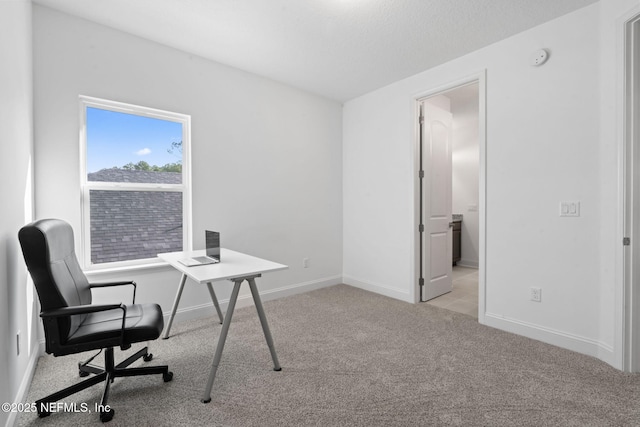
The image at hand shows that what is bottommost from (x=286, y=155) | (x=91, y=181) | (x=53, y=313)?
(x=53, y=313)

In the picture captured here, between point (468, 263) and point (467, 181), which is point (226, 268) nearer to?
point (468, 263)

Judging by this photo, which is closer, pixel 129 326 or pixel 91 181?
pixel 129 326

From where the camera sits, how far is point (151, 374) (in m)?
2.00

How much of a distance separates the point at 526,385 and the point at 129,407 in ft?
8.07

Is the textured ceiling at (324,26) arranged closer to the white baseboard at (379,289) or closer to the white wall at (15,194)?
the white wall at (15,194)

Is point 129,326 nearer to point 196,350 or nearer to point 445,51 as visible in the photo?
point 196,350

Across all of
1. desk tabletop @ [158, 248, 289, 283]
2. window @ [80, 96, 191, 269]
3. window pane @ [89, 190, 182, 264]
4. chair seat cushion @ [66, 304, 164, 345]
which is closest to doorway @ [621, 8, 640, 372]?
desk tabletop @ [158, 248, 289, 283]

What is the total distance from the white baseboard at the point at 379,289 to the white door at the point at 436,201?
0.23 m

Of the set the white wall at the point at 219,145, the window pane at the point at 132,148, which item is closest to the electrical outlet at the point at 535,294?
the white wall at the point at 219,145

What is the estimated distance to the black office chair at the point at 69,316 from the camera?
5.14 feet

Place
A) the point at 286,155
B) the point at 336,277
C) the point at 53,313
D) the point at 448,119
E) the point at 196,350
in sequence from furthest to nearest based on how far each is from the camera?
the point at 336,277, the point at 448,119, the point at 286,155, the point at 196,350, the point at 53,313

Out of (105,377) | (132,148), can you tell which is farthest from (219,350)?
(132,148)

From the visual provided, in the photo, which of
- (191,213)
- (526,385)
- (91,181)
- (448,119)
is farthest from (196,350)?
(448,119)

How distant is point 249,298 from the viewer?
358cm
